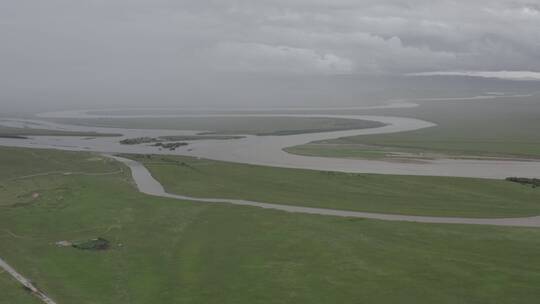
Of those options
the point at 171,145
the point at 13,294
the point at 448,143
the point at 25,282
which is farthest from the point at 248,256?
the point at 448,143

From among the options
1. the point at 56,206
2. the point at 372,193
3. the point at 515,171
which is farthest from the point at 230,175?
the point at 515,171

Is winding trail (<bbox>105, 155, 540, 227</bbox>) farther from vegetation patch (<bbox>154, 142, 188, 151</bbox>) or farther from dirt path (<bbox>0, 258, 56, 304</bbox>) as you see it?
vegetation patch (<bbox>154, 142, 188, 151</bbox>)

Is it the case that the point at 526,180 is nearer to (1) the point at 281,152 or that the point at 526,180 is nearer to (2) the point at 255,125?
(1) the point at 281,152

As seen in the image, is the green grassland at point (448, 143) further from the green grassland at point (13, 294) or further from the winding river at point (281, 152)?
the green grassland at point (13, 294)

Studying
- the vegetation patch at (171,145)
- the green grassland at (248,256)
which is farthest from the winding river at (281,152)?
the green grassland at (248,256)

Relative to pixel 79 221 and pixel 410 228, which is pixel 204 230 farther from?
pixel 410 228

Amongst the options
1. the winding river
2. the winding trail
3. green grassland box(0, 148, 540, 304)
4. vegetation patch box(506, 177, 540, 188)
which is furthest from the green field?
green grassland box(0, 148, 540, 304)
